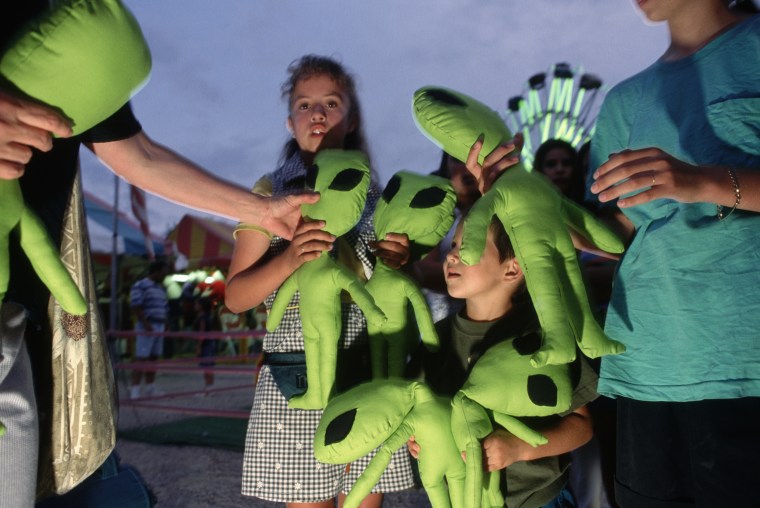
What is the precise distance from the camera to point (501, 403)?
114 centimetres

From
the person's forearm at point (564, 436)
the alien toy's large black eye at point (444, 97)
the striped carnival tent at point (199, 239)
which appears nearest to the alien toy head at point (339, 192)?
the alien toy's large black eye at point (444, 97)

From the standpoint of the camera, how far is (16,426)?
2.92ft

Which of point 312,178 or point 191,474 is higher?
point 312,178

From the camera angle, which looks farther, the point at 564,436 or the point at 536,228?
the point at 564,436

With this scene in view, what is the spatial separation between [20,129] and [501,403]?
896 millimetres

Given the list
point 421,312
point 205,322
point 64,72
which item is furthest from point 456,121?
point 205,322

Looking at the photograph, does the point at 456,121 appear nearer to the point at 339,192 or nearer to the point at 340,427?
the point at 339,192

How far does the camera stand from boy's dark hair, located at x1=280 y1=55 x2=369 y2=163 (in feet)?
5.44

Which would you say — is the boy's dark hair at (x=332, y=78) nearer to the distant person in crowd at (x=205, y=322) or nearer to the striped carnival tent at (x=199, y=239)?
the distant person in crowd at (x=205, y=322)

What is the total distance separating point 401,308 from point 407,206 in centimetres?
23

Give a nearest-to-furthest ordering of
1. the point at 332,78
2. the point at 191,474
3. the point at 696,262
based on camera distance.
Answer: the point at 696,262 < the point at 332,78 < the point at 191,474

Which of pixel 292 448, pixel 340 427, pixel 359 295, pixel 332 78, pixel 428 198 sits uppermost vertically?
pixel 332 78

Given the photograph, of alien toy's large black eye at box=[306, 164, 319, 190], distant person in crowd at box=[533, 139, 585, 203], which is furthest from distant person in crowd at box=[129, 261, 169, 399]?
alien toy's large black eye at box=[306, 164, 319, 190]

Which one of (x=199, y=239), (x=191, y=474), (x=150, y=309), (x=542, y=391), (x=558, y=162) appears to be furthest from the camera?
(x=199, y=239)
